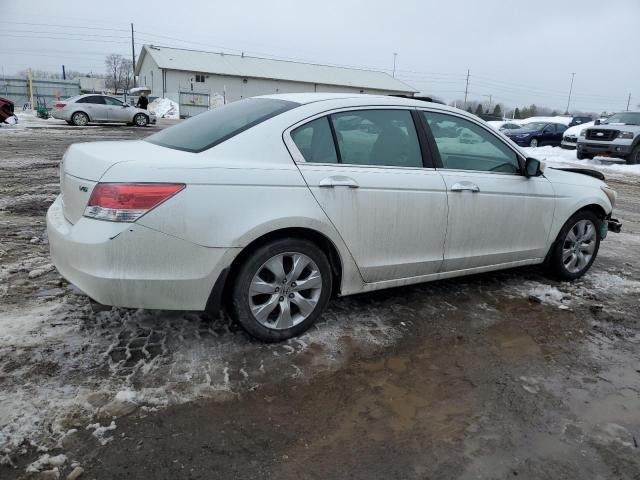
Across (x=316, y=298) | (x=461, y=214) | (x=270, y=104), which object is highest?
(x=270, y=104)

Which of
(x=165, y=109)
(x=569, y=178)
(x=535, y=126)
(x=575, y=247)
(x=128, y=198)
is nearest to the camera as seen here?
(x=128, y=198)

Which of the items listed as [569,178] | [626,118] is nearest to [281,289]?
[569,178]

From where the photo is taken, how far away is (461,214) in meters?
3.95

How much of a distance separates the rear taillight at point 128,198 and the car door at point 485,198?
6.98ft

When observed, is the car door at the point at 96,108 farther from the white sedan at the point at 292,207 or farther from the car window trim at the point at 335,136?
the car window trim at the point at 335,136

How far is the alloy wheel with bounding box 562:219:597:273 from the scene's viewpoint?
16.0 ft

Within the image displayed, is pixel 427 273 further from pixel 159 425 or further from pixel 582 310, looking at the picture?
pixel 159 425

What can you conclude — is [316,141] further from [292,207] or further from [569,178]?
[569,178]

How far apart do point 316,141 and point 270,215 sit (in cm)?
69

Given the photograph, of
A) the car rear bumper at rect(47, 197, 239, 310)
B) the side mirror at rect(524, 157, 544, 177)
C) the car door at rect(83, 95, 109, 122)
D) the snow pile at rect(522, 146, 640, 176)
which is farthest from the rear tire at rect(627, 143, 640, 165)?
the car door at rect(83, 95, 109, 122)

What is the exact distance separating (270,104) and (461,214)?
→ 1678 millimetres

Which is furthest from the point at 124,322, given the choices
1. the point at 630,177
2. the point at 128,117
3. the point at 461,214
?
the point at 128,117

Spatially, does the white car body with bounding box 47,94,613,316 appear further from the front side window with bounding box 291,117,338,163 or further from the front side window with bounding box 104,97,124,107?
the front side window with bounding box 104,97,124,107

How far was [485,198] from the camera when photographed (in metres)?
4.08
